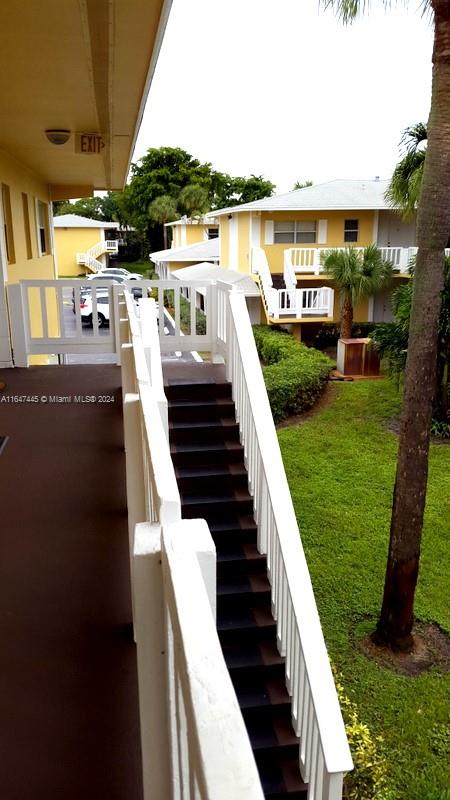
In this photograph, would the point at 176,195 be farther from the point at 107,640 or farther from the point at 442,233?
the point at 107,640

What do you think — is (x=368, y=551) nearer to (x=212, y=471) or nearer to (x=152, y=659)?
(x=212, y=471)

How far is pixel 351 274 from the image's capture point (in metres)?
17.4

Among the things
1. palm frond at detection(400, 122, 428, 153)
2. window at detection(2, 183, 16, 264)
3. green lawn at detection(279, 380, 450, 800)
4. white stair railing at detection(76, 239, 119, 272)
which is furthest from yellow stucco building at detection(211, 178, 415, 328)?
white stair railing at detection(76, 239, 119, 272)

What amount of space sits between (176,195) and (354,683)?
46.3 m

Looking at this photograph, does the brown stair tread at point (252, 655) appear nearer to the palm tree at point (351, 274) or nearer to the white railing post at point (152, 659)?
the white railing post at point (152, 659)

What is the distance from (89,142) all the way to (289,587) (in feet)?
18.0

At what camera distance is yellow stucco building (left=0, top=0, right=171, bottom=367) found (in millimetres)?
3414

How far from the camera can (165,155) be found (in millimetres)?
48188

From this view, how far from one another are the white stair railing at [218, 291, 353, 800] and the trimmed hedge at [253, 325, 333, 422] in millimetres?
6785

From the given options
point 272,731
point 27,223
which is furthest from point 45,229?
point 272,731

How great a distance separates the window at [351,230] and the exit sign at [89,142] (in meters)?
16.2

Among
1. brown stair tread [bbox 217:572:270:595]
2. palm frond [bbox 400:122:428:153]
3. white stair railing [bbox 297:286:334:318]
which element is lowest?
brown stair tread [bbox 217:572:270:595]

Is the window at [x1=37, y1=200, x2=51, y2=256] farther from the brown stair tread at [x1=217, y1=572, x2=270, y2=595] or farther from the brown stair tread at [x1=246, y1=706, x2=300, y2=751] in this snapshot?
the brown stair tread at [x1=246, y1=706, x2=300, y2=751]

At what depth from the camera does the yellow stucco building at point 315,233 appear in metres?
20.2
